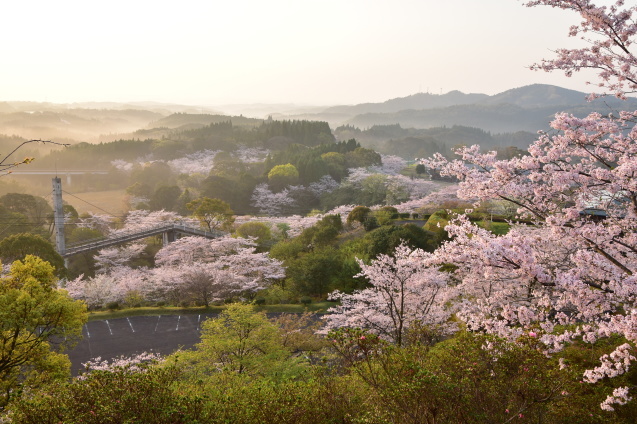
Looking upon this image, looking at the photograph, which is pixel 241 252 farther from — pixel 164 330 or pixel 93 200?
pixel 93 200

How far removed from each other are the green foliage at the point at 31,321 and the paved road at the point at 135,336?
7.27 metres

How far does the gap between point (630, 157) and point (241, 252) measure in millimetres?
27778

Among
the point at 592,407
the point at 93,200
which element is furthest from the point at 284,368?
the point at 93,200

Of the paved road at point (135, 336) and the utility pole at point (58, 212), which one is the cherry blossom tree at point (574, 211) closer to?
the paved road at point (135, 336)

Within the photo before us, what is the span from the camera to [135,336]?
76.8 feet

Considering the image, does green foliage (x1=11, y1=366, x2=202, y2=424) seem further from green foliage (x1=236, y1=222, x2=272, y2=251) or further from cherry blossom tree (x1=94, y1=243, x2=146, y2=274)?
cherry blossom tree (x1=94, y1=243, x2=146, y2=274)

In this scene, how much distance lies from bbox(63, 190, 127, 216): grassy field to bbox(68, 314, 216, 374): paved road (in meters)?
36.3

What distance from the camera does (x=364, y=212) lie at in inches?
1565

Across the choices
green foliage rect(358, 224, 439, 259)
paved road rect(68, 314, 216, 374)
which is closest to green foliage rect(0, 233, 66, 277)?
paved road rect(68, 314, 216, 374)

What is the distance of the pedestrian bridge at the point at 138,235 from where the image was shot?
1501 inches

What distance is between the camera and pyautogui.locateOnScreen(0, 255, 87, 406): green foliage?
36.8 feet

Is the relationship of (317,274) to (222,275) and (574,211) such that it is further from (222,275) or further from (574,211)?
(574,211)

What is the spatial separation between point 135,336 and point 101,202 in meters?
51.1

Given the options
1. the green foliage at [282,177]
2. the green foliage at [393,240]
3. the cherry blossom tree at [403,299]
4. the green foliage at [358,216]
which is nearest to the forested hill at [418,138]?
the green foliage at [282,177]
